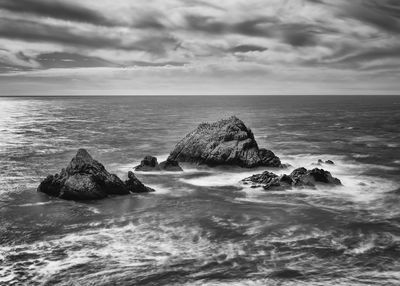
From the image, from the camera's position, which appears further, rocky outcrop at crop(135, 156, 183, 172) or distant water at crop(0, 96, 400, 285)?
rocky outcrop at crop(135, 156, 183, 172)

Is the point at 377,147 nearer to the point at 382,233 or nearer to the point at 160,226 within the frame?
the point at 382,233

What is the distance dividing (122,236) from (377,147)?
4377 centimetres

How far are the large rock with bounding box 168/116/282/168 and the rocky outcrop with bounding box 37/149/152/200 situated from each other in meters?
10.8

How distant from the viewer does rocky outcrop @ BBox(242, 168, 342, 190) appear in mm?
31516

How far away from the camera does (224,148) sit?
1626 inches

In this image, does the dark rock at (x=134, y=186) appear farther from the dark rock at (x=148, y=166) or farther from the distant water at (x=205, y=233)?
the dark rock at (x=148, y=166)

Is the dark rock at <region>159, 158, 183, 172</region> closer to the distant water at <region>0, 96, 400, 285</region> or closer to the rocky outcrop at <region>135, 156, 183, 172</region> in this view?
the rocky outcrop at <region>135, 156, 183, 172</region>

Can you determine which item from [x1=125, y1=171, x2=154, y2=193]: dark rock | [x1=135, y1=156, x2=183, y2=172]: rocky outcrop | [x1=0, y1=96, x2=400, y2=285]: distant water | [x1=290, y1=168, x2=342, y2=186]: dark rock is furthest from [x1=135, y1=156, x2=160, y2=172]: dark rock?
[x1=290, y1=168, x2=342, y2=186]: dark rock

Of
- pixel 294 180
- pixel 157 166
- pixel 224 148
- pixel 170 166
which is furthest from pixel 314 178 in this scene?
pixel 157 166

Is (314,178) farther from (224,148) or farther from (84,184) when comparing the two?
(84,184)

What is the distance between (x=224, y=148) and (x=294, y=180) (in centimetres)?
1048

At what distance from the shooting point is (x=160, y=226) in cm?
2366

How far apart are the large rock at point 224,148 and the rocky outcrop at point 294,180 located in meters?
6.66

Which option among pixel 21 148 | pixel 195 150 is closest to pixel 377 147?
pixel 195 150
